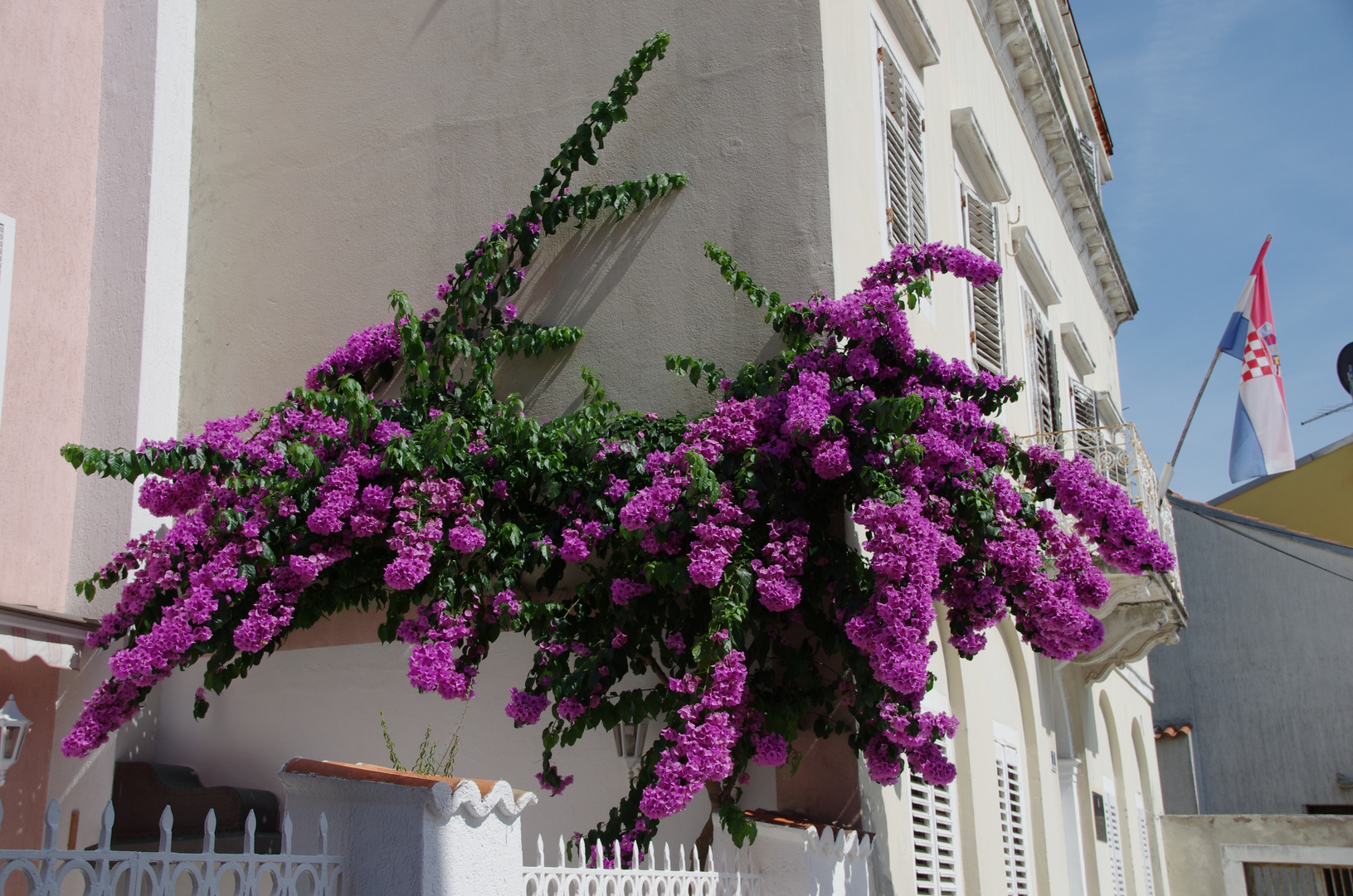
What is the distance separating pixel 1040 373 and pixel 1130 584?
2.95m

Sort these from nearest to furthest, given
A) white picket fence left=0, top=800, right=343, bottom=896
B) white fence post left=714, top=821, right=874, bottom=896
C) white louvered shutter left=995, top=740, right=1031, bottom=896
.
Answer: white picket fence left=0, top=800, right=343, bottom=896 → white fence post left=714, top=821, right=874, bottom=896 → white louvered shutter left=995, top=740, right=1031, bottom=896

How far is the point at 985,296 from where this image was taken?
10.7m

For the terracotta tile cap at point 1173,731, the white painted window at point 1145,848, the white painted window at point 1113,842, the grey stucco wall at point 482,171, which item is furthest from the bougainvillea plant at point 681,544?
the terracotta tile cap at point 1173,731

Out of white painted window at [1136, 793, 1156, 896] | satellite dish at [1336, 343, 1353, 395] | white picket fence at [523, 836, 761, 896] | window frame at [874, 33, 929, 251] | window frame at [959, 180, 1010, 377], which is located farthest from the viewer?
satellite dish at [1336, 343, 1353, 395]

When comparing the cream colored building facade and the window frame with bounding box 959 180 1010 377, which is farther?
the window frame with bounding box 959 180 1010 377

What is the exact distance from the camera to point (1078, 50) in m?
16.8

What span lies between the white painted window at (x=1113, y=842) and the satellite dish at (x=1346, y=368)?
12073 millimetres

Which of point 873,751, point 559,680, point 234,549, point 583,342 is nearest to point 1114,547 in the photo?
point 873,751

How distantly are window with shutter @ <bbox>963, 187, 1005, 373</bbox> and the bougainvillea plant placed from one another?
142 inches

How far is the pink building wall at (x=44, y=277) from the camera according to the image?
802 centimetres

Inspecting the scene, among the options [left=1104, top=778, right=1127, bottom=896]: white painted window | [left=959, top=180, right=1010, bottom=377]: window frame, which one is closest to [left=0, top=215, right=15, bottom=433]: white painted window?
[left=959, top=180, right=1010, bottom=377]: window frame

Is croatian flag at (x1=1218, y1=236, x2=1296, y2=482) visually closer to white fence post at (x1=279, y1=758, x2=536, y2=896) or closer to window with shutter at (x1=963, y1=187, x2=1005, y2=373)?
window with shutter at (x1=963, y1=187, x2=1005, y2=373)

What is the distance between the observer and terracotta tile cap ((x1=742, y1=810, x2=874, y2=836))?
6008 millimetres

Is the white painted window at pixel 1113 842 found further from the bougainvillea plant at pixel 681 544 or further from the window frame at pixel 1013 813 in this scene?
the bougainvillea plant at pixel 681 544
